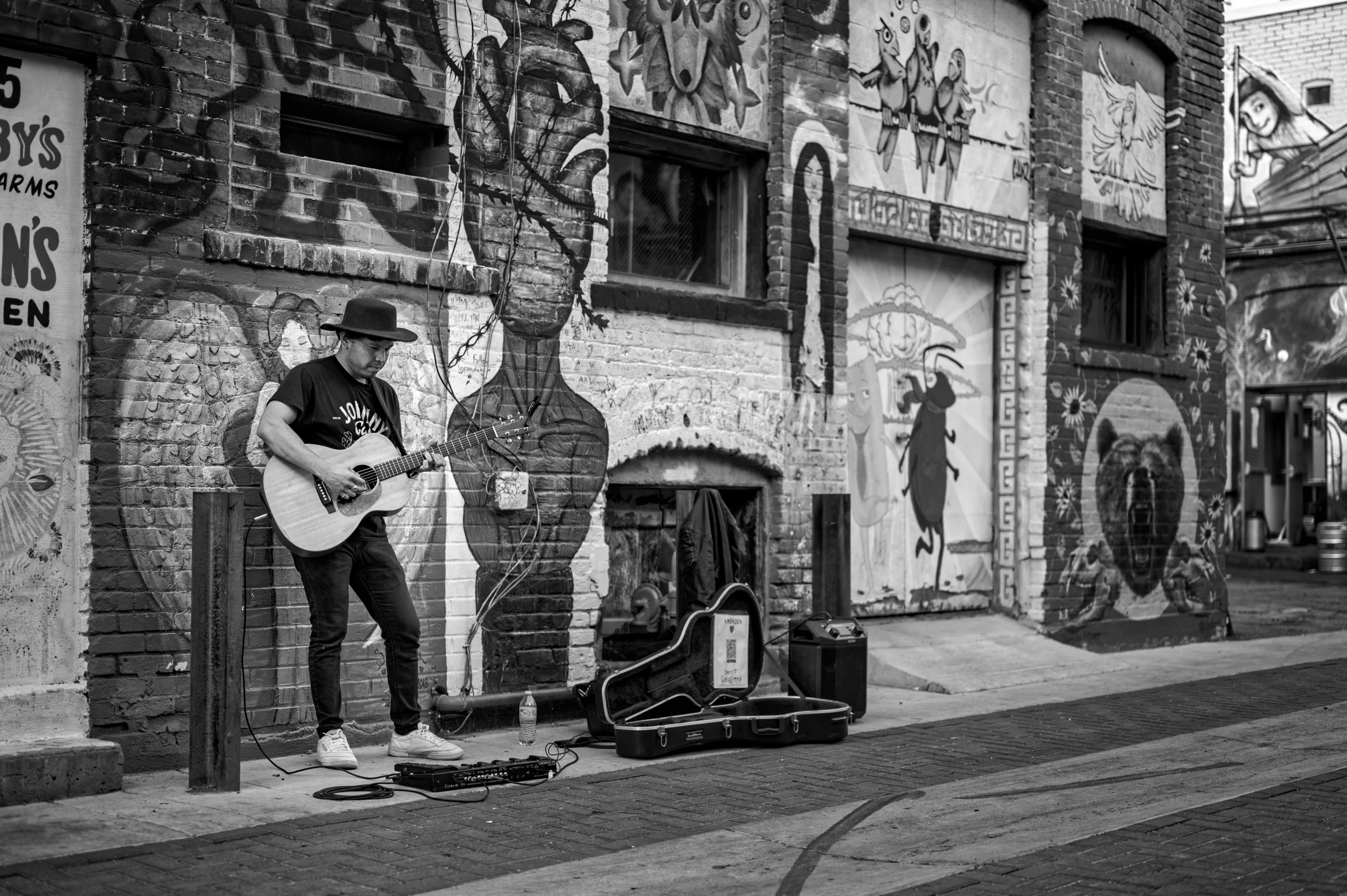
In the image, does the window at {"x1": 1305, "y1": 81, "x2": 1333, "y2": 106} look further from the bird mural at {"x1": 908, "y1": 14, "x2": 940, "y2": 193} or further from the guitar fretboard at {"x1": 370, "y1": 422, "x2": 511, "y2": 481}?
the guitar fretboard at {"x1": 370, "y1": 422, "x2": 511, "y2": 481}

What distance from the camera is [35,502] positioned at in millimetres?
Result: 6840

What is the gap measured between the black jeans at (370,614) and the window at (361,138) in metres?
2.23

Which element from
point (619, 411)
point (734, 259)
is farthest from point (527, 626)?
point (734, 259)

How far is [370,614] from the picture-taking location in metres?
7.57

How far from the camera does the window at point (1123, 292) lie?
13742mm

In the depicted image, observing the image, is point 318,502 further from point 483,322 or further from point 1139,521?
point 1139,521

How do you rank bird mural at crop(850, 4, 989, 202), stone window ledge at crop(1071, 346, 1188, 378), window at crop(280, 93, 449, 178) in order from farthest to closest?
stone window ledge at crop(1071, 346, 1188, 378), bird mural at crop(850, 4, 989, 202), window at crop(280, 93, 449, 178)

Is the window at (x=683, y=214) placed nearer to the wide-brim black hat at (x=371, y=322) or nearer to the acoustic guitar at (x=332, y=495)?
the wide-brim black hat at (x=371, y=322)

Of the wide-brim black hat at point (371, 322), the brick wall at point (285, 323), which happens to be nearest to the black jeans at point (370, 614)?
the brick wall at point (285, 323)

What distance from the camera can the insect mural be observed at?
12.0 metres

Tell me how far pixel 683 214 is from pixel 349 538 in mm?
4080

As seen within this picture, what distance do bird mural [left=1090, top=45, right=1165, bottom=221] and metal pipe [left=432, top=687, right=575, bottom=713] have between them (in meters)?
7.56

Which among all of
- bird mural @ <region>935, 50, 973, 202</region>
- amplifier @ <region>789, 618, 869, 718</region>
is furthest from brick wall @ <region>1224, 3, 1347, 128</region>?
amplifier @ <region>789, 618, 869, 718</region>

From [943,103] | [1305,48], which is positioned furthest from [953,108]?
[1305,48]
